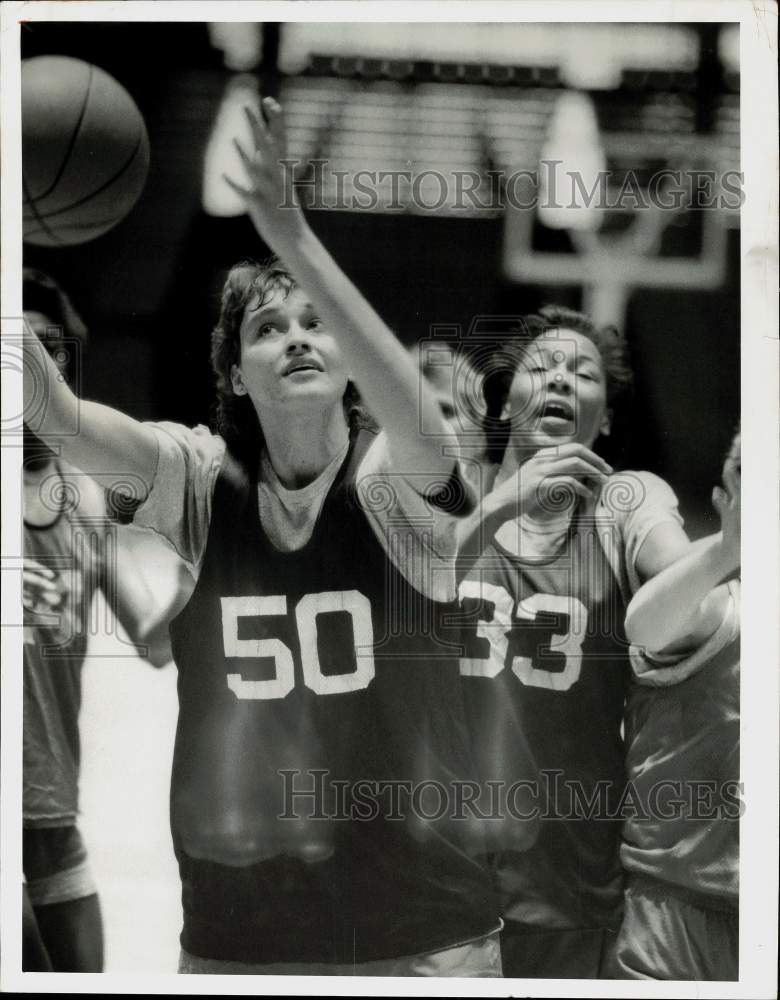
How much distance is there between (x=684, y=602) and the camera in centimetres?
221

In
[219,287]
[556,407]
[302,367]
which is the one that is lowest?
[556,407]

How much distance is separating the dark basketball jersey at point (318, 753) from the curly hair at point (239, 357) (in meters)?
0.06

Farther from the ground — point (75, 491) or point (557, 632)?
point (75, 491)

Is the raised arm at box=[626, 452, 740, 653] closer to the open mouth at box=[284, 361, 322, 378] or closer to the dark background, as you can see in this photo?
the dark background

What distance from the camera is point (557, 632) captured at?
2227 mm

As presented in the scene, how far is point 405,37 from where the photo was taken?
2.26 meters

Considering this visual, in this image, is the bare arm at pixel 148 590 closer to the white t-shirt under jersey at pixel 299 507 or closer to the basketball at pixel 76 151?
the white t-shirt under jersey at pixel 299 507

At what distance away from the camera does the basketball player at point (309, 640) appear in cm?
223

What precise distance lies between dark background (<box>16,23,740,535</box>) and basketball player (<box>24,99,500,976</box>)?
2.6 inches

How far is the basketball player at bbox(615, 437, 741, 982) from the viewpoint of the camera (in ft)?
7.27

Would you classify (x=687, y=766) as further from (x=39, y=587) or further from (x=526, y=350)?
(x=39, y=587)

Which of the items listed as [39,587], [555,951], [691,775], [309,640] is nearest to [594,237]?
[309,640]

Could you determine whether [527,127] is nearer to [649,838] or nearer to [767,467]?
[767,467]

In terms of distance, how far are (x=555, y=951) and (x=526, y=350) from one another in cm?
138
